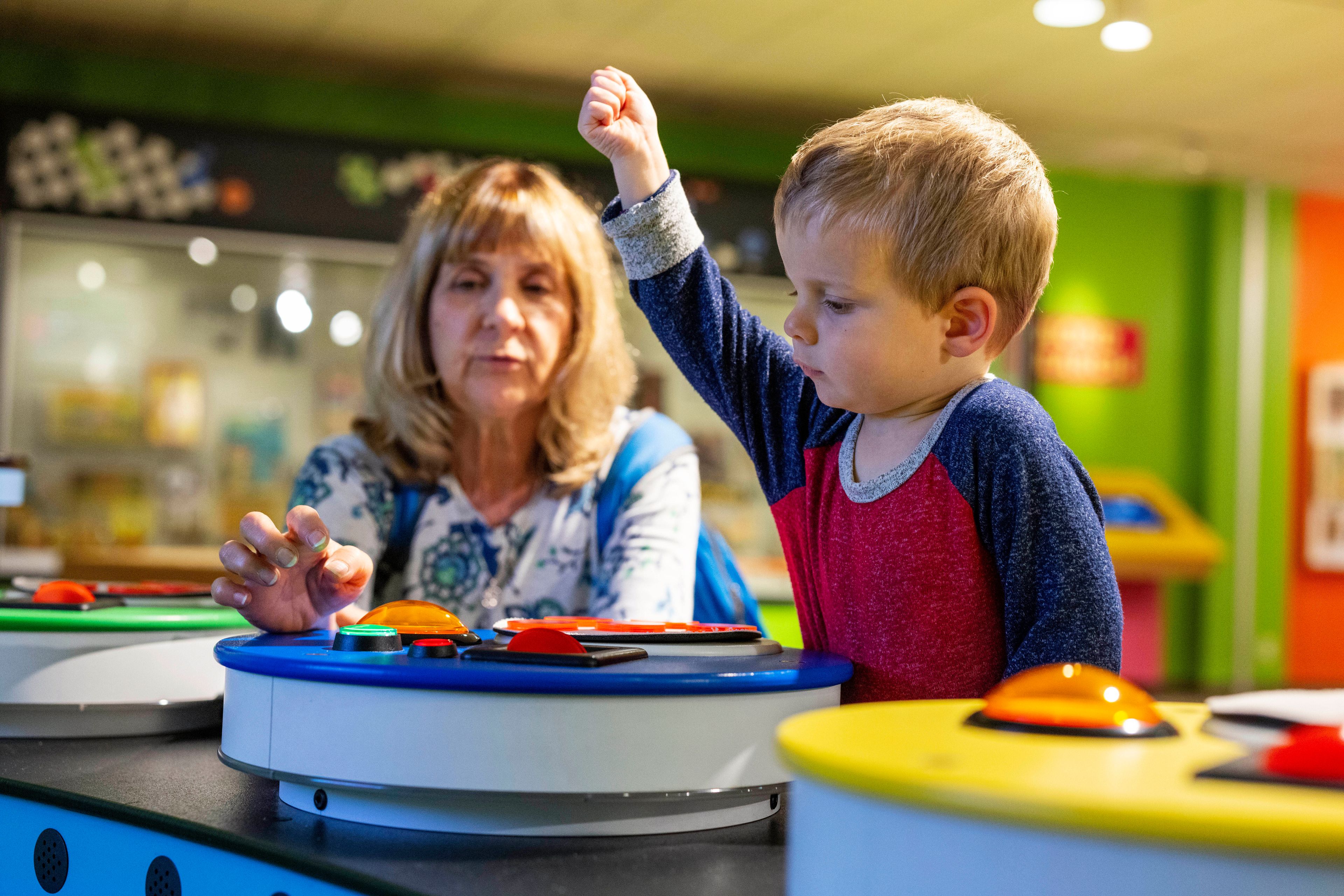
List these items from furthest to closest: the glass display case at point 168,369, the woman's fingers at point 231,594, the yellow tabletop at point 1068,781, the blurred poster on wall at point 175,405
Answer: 1. the blurred poster on wall at point 175,405
2. the glass display case at point 168,369
3. the woman's fingers at point 231,594
4. the yellow tabletop at point 1068,781

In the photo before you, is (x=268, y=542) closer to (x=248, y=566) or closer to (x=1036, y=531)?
(x=248, y=566)

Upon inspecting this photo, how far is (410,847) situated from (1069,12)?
4.13m

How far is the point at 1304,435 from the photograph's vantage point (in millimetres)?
6992

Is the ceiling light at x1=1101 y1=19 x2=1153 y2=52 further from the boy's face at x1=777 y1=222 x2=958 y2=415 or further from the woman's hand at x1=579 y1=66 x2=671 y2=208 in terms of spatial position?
the boy's face at x1=777 y1=222 x2=958 y2=415

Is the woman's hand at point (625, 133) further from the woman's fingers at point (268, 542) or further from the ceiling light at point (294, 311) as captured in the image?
the ceiling light at point (294, 311)

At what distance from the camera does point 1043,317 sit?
21.4ft

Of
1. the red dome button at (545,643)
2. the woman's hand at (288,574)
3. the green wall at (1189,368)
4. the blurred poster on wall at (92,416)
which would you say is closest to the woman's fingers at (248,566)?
the woman's hand at (288,574)

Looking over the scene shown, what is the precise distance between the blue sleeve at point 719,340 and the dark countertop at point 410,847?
33 cm

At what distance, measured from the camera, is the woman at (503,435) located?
4.93ft

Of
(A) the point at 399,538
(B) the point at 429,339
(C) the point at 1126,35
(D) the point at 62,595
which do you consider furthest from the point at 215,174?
(D) the point at 62,595

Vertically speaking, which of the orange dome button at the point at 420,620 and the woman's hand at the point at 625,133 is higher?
the woman's hand at the point at 625,133

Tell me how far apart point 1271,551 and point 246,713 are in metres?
7.03

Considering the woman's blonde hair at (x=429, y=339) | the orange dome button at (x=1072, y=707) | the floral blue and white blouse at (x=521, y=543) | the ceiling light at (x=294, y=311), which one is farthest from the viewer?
the ceiling light at (x=294, y=311)

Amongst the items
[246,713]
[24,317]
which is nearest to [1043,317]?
[24,317]
